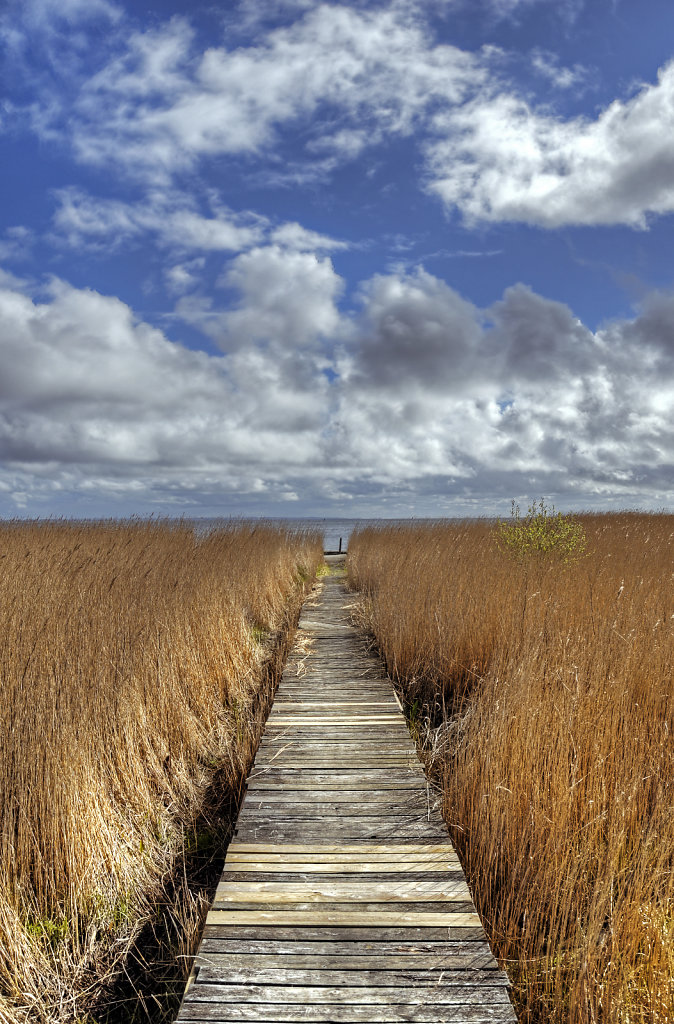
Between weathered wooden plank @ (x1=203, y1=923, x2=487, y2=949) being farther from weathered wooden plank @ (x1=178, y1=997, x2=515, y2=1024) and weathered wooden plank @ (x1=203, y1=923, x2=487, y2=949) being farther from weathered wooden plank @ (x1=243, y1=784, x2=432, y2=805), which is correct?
weathered wooden plank @ (x1=243, y1=784, x2=432, y2=805)

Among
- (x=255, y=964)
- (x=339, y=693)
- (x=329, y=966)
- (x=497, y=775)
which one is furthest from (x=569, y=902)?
(x=339, y=693)

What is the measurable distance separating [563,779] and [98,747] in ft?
7.50

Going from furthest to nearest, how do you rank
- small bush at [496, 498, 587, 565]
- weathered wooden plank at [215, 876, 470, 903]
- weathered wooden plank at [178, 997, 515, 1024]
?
small bush at [496, 498, 587, 565], weathered wooden plank at [215, 876, 470, 903], weathered wooden plank at [178, 997, 515, 1024]

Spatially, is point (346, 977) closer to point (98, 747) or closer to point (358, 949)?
point (358, 949)

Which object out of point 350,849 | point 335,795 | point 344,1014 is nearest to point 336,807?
point 335,795

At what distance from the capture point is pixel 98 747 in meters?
3.08

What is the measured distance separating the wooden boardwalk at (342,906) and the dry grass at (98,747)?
19.5 inches

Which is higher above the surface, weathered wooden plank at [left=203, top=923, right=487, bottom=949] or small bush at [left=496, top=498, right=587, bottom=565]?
small bush at [left=496, top=498, right=587, bottom=565]

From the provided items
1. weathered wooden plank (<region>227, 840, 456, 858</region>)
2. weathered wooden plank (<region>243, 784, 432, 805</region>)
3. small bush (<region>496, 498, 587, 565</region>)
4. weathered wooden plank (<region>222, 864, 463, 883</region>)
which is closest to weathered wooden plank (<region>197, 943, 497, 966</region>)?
weathered wooden plank (<region>222, 864, 463, 883</region>)

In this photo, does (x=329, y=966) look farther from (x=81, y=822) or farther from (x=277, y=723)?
(x=277, y=723)

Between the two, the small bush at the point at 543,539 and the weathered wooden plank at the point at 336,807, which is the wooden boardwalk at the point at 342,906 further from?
the small bush at the point at 543,539

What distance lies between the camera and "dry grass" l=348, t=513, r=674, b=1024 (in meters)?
2.14

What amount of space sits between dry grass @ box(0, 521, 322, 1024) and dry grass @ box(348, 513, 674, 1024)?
1429mm

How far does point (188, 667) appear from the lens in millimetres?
4680
